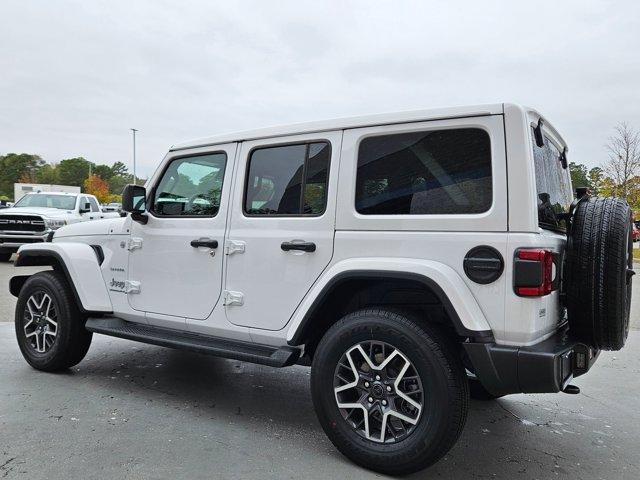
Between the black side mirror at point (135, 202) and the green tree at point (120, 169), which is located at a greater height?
the green tree at point (120, 169)

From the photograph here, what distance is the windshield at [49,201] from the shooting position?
13727mm

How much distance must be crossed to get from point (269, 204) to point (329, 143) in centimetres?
62

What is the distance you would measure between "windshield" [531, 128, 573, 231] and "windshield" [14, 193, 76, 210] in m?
13.1

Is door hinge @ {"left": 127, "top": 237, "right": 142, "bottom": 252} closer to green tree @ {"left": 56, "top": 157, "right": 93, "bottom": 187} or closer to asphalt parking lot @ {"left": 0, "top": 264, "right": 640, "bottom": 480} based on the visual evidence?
asphalt parking lot @ {"left": 0, "top": 264, "right": 640, "bottom": 480}

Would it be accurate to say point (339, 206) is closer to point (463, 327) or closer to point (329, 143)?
point (329, 143)

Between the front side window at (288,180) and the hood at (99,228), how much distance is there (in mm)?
1317

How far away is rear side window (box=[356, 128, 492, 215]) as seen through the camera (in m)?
2.83

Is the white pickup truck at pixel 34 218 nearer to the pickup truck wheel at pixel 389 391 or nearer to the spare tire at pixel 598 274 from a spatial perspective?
the pickup truck wheel at pixel 389 391

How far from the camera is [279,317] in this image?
3381 millimetres

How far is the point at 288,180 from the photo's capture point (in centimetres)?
353

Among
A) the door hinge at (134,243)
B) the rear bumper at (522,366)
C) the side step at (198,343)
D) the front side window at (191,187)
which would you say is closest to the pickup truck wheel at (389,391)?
the rear bumper at (522,366)

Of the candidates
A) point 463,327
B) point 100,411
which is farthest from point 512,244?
point 100,411

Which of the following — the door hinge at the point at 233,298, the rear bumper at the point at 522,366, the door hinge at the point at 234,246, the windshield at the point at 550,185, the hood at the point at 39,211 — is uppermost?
the windshield at the point at 550,185

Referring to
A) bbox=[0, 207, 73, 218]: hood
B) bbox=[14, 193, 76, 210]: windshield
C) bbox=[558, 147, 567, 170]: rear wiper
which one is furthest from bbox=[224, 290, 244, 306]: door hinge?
bbox=[14, 193, 76, 210]: windshield
